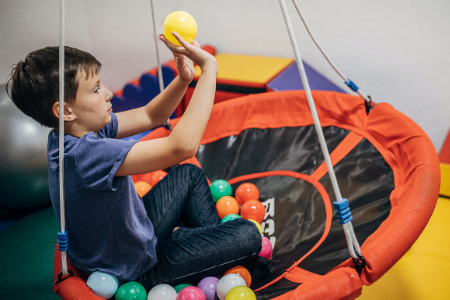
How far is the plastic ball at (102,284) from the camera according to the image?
2.78 feet

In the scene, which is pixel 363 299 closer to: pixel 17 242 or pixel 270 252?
pixel 270 252

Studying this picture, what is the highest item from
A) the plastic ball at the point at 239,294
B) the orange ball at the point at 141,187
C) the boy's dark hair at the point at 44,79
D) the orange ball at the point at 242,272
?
the boy's dark hair at the point at 44,79

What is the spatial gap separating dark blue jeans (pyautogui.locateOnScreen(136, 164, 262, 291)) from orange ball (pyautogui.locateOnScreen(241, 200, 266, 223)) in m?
0.18

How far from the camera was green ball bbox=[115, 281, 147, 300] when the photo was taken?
88 cm

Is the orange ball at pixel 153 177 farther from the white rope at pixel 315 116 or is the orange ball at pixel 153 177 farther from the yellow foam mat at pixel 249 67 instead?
the white rope at pixel 315 116

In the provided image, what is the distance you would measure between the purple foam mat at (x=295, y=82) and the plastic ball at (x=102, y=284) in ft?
4.01

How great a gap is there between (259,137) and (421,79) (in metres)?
0.89

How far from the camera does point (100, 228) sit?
82 centimetres

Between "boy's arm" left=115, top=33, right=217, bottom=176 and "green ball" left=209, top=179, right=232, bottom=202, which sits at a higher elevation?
"boy's arm" left=115, top=33, right=217, bottom=176

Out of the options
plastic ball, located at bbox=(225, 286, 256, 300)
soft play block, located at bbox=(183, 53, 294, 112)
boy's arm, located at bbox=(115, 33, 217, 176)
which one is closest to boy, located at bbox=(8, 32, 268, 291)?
boy's arm, located at bbox=(115, 33, 217, 176)

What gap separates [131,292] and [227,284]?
242 millimetres

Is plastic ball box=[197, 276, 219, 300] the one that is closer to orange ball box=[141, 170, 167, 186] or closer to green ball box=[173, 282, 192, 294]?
green ball box=[173, 282, 192, 294]

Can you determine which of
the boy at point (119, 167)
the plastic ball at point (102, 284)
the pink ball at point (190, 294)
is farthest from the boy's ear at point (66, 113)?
the pink ball at point (190, 294)

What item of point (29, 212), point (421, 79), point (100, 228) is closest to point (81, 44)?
point (29, 212)
